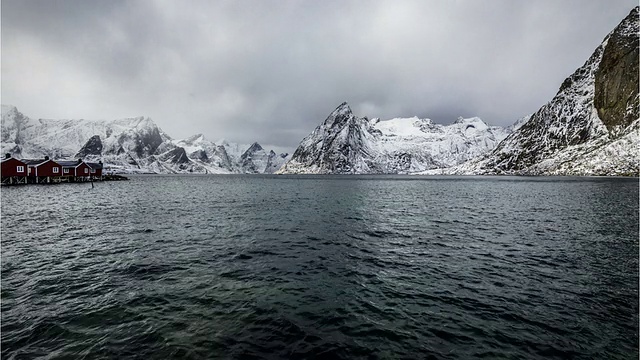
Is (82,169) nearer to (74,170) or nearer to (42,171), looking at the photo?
(74,170)

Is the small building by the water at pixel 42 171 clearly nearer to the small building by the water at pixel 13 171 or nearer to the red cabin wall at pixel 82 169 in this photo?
the small building by the water at pixel 13 171

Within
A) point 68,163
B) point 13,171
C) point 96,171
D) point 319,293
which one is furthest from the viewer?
point 96,171

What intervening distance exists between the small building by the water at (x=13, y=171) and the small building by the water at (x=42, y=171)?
7.12 feet

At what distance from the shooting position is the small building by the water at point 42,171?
125 m

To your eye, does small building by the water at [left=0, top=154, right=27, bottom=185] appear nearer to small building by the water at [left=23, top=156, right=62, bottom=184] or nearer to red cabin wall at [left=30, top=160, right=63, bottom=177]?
small building by the water at [left=23, top=156, right=62, bottom=184]

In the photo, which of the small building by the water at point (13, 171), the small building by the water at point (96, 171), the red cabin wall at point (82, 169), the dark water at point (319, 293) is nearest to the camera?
the dark water at point (319, 293)

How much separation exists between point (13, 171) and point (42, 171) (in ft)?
35.8

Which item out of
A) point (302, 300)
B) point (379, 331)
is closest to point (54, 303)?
point (302, 300)

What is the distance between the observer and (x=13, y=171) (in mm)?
117562

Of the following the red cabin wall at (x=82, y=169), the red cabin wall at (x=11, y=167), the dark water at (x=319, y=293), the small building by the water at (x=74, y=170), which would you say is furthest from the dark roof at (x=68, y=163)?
the dark water at (x=319, y=293)

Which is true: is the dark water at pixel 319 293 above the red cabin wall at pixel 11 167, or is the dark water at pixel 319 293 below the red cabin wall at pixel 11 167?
below

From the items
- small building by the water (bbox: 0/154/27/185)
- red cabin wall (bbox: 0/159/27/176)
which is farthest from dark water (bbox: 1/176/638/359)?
small building by the water (bbox: 0/154/27/185)

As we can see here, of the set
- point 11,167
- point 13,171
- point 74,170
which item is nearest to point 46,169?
point 13,171

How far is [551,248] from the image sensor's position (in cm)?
2862
